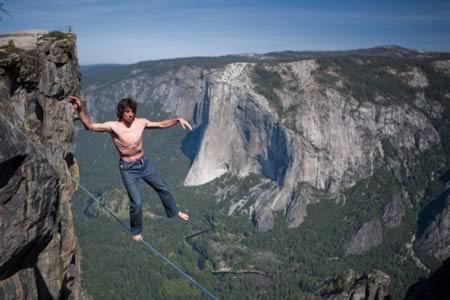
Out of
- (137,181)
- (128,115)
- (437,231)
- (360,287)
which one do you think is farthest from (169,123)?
(437,231)

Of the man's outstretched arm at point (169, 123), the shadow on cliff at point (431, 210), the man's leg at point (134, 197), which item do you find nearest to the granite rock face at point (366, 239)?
the shadow on cliff at point (431, 210)

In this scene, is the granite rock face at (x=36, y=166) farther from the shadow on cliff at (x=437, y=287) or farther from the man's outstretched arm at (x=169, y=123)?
the shadow on cliff at (x=437, y=287)

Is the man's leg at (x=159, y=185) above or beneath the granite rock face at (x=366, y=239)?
above

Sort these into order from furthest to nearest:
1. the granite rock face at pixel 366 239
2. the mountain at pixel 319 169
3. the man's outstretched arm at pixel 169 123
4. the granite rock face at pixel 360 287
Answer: the granite rock face at pixel 366 239, the mountain at pixel 319 169, the granite rock face at pixel 360 287, the man's outstretched arm at pixel 169 123

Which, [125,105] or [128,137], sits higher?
[125,105]

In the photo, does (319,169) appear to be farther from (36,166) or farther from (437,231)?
(36,166)

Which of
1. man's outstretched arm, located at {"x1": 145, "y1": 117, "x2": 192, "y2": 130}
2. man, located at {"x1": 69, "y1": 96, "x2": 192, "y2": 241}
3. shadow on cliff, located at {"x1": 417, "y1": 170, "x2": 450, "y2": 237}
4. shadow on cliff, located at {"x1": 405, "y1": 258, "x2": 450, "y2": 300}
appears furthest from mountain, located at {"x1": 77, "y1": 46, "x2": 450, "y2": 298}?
man's outstretched arm, located at {"x1": 145, "y1": 117, "x2": 192, "y2": 130}

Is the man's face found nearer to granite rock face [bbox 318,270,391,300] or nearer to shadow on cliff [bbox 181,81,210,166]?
granite rock face [bbox 318,270,391,300]

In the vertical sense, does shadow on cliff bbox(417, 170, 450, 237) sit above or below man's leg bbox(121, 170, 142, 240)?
below
